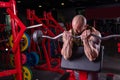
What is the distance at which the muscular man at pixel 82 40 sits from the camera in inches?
41.8

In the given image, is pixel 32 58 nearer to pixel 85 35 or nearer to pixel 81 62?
pixel 81 62

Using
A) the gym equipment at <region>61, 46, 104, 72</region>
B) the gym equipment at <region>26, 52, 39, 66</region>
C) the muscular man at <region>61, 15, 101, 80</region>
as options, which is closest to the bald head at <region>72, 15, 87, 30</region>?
the muscular man at <region>61, 15, 101, 80</region>

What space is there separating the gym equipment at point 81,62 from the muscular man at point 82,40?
35mm

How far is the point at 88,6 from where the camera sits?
1598cm

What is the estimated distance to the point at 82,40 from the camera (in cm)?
108

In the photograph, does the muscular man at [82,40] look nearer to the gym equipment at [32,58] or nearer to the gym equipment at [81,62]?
the gym equipment at [81,62]

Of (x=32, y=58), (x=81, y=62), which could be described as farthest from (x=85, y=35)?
(x=32, y=58)

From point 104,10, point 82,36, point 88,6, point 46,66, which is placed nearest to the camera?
point 82,36

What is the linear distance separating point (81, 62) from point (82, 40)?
0.15 metres

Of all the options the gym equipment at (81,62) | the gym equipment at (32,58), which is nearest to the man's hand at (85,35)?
the gym equipment at (81,62)

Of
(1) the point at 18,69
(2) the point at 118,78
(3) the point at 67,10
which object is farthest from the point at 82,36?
(3) the point at 67,10

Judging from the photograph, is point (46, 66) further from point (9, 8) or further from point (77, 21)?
point (77, 21)

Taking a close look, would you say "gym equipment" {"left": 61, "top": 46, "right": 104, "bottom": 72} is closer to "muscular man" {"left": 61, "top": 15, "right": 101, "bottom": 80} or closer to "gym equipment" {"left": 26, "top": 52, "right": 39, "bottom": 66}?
"muscular man" {"left": 61, "top": 15, "right": 101, "bottom": 80}

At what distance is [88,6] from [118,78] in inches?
516
